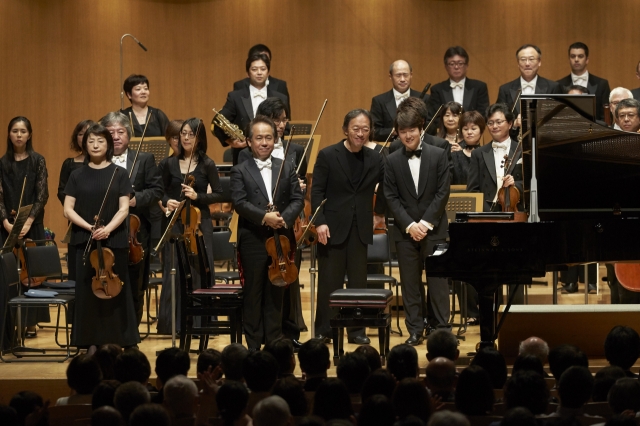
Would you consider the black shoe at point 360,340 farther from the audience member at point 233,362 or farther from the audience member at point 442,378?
the audience member at point 442,378

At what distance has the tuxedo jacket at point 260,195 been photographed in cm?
608

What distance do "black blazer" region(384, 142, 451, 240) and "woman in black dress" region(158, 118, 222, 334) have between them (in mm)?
1160

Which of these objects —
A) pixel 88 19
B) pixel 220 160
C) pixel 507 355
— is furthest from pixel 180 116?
pixel 507 355

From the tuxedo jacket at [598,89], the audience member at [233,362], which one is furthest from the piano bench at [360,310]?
the tuxedo jacket at [598,89]

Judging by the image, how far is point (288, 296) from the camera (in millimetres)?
6512

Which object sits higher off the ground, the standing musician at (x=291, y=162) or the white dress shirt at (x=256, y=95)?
the white dress shirt at (x=256, y=95)

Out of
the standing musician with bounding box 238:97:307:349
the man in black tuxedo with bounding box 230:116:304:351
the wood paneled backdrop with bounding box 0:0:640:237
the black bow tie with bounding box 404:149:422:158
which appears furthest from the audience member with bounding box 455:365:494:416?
the wood paneled backdrop with bounding box 0:0:640:237

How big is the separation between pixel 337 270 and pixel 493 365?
225 cm

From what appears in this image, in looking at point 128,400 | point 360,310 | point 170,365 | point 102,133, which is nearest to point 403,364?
point 170,365

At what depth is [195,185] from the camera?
21.9 feet

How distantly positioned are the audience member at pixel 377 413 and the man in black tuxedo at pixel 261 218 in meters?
2.54

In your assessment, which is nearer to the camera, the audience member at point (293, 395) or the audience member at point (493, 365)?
the audience member at point (293, 395)

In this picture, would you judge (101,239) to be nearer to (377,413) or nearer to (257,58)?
(257,58)

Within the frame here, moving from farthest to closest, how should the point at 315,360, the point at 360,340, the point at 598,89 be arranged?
the point at 598,89 < the point at 360,340 < the point at 315,360
